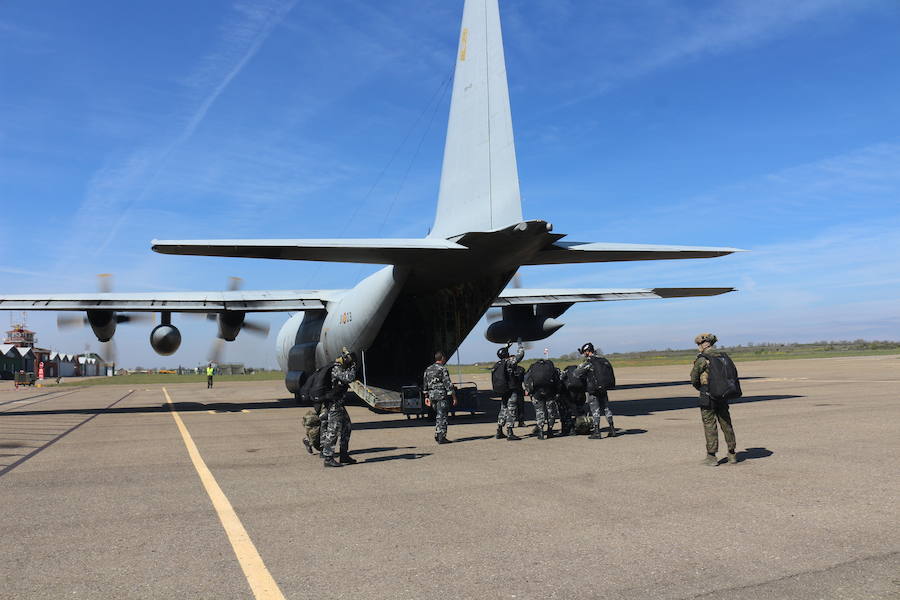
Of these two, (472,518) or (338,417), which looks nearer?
(472,518)

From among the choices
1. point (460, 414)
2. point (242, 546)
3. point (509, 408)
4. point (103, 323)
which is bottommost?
point (460, 414)

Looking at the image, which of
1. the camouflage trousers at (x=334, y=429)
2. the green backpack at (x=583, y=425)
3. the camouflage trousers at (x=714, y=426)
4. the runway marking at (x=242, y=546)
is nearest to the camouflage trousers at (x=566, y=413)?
the green backpack at (x=583, y=425)

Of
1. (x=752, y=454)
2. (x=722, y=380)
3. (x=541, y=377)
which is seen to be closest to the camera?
(x=722, y=380)

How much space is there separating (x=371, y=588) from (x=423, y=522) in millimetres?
1745

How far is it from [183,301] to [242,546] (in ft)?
55.9

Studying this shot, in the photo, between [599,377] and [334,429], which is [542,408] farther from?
[334,429]

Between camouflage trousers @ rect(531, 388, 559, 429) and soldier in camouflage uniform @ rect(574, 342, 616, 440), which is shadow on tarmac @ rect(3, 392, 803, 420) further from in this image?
soldier in camouflage uniform @ rect(574, 342, 616, 440)

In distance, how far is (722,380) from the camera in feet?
27.4

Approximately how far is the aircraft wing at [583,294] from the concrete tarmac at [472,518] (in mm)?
11638

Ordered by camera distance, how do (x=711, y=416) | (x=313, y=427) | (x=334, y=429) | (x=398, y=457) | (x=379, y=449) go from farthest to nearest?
(x=379, y=449), (x=313, y=427), (x=398, y=457), (x=334, y=429), (x=711, y=416)

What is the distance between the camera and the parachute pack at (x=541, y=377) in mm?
11438

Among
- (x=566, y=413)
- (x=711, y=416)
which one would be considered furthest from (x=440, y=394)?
(x=711, y=416)

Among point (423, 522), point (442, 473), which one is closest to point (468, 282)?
point (442, 473)

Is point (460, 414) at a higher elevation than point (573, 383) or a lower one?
lower
